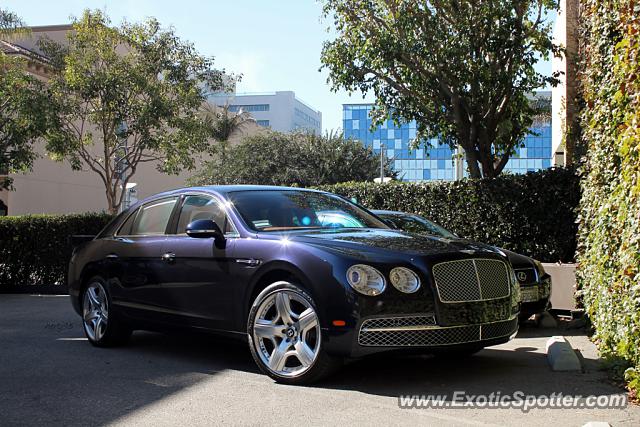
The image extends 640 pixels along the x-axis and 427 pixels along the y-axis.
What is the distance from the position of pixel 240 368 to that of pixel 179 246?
48.3 inches

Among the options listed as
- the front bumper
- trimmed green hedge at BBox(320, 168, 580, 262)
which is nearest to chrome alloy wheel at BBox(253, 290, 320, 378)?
the front bumper

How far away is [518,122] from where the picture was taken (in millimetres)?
15305

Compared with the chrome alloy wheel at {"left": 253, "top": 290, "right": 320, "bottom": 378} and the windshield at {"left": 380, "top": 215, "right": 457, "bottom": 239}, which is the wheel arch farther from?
the windshield at {"left": 380, "top": 215, "right": 457, "bottom": 239}

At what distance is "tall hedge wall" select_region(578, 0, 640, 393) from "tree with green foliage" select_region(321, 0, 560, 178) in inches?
235

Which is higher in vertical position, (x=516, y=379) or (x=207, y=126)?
(x=207, y=126)

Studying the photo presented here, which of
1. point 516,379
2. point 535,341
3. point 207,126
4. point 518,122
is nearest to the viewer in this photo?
point 516,379

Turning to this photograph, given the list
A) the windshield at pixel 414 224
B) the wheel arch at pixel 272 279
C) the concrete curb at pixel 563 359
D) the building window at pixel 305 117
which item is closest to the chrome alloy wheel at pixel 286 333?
the wheel arch at pixel 272 279

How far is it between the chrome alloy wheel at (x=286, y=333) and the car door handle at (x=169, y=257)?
4.30 ft

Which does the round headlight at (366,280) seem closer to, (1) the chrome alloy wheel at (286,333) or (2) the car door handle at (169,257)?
(1) the chrome alloy wheel at (286,333)

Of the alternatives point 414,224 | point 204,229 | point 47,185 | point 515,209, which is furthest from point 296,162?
point 204,229

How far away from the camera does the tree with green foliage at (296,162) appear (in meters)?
49.2

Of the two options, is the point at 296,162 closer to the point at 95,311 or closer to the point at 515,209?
the point at 515,209

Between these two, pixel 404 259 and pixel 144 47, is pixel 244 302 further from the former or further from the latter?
pixel 144 47

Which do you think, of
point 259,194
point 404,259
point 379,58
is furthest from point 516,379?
point 379,58
